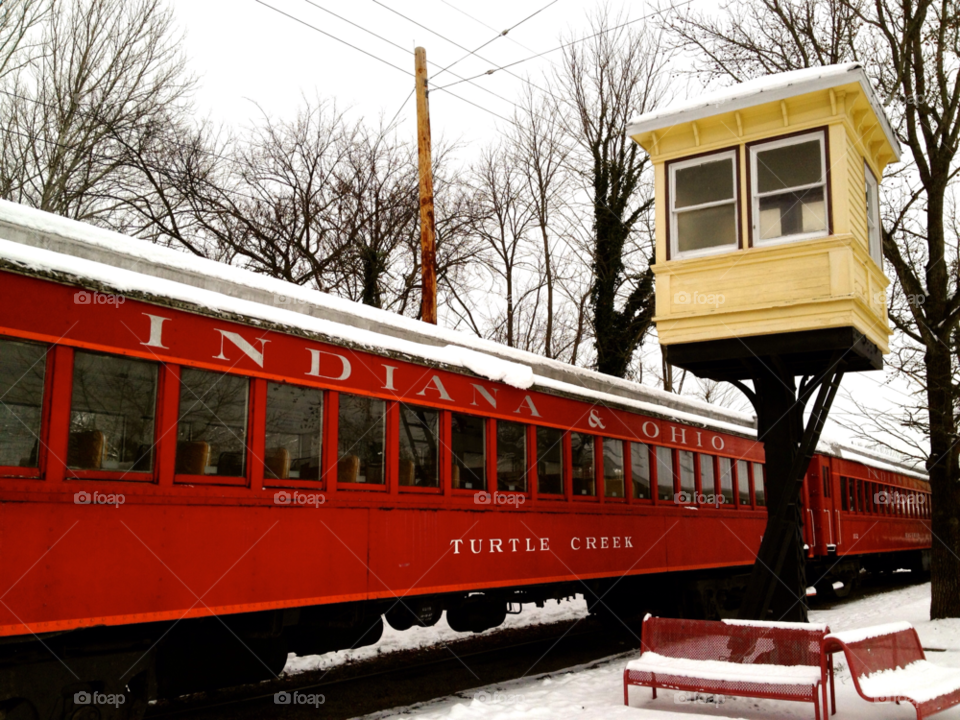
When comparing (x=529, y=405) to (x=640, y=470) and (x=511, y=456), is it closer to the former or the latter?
(x=511, y=456)

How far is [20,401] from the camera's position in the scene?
4777mm

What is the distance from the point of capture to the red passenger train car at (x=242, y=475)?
484 centimetres

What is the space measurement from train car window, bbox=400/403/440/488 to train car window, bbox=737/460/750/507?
22.6 feet

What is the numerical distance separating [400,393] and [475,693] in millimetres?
2706

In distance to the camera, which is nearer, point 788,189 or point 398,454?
point 398,454

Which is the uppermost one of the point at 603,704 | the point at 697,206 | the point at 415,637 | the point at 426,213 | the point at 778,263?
the point at 426,213

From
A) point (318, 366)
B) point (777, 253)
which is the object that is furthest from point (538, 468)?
point (777, 253)

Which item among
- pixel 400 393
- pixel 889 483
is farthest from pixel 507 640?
pixel 889 483

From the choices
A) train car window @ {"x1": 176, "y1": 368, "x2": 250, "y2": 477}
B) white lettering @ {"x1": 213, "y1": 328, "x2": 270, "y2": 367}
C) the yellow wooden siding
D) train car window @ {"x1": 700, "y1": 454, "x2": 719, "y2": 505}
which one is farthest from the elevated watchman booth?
train car window @ {"x1": 176, "y1": 368, "x2": 250, "y2": 477}

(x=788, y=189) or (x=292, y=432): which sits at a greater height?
(x=788, y=189)

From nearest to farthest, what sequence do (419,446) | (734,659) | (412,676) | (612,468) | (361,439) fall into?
(734,659)
(361,439)
(419,446)
(412,676)
(612,468)

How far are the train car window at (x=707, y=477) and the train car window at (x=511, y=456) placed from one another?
427 cm

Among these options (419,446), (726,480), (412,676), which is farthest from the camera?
(726,480)

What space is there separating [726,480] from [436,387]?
6.56 metres
